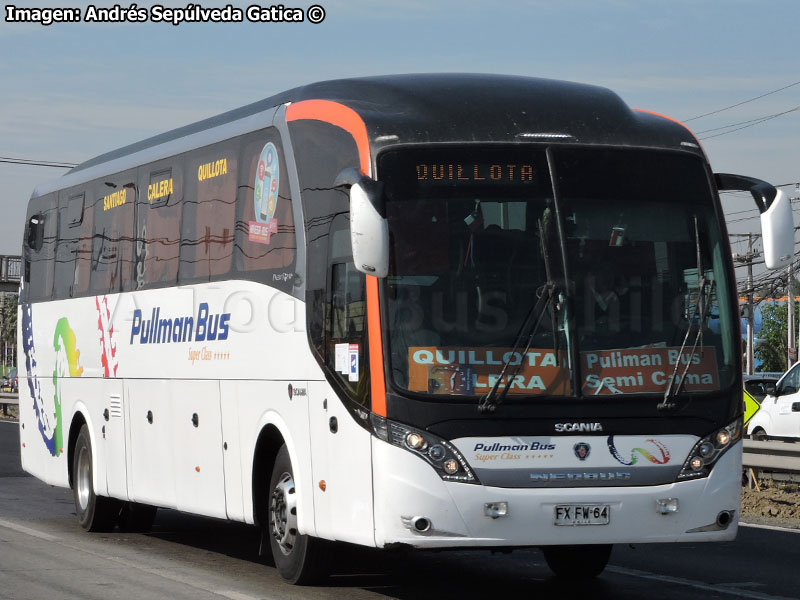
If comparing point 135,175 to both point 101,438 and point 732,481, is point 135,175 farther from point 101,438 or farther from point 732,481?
point 732,481

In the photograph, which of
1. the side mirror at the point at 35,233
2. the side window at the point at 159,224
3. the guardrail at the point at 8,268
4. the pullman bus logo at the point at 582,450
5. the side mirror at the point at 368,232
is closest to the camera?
the side mirror at the point at 368,232

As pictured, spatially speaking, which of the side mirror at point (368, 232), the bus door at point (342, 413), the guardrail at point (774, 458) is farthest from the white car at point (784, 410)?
the side mirror at point (368, 232)

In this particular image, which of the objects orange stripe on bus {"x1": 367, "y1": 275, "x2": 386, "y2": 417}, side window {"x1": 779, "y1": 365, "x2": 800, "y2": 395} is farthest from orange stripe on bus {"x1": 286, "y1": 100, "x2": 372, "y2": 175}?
side window {"x1": 779, "y1": 365, "x2": 800, "y2": 395}

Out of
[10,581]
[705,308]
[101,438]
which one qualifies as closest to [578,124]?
[705,308]

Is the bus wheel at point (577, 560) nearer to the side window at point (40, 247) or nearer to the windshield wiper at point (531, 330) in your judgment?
the windshield wiper at point (531, 330)

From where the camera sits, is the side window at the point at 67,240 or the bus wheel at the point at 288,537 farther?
the side window at the point at 67,240

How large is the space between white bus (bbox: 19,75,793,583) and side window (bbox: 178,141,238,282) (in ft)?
1.82

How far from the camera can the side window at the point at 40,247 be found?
671 inches

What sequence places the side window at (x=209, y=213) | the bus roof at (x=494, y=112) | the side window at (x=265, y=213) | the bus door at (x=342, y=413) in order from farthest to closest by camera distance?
1. the side window at (x=209, y=213)
2. the side window at (x=265, y=213)
3. the bus roof at (x=494, y=112)
4. the bus door at (x=342, y=413)

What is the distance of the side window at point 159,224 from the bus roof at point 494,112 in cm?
296

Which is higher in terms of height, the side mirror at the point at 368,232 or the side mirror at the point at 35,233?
the side mirror at the point at 35,233

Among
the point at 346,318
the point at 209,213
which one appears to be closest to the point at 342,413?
the point at 346,318

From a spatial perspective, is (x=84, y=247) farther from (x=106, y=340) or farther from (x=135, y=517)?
(x=135, y=517)

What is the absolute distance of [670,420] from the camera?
9.23 meters
